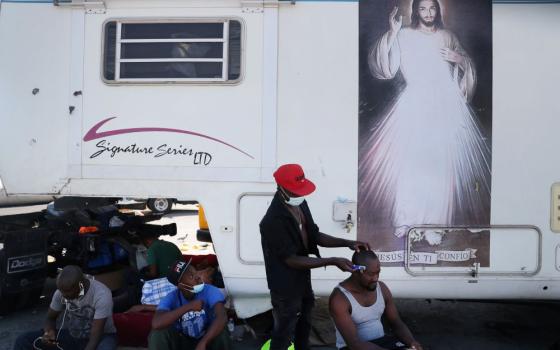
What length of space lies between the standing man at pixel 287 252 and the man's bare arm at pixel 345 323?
0.75 feet

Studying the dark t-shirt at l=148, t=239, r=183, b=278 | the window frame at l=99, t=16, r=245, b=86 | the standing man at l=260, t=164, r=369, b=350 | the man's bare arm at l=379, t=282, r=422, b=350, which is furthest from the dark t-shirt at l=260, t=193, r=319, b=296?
the dark t-shirt at l=148, t=239, r=183, b=278

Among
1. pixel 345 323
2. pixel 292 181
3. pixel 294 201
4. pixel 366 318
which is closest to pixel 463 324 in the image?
pixel 366 318

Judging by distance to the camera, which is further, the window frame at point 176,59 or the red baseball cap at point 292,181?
the window frame at point 176,59

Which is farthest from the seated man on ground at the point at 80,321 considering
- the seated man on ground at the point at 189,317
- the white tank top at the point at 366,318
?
the white tank top at the point at 366,318

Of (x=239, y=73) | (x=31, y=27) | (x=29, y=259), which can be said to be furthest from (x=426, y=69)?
(x=29, y=259)

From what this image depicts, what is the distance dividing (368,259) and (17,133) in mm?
2839

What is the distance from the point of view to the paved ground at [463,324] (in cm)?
431

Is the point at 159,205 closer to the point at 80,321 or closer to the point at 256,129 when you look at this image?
the point at 80,321

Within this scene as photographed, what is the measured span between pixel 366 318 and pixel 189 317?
3.93ft

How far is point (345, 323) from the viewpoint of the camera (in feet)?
9.52

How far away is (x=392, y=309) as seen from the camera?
308cm

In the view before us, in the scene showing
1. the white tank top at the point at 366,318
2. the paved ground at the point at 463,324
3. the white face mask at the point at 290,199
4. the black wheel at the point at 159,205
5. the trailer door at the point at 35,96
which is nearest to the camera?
the white tank top at the point at 366,318

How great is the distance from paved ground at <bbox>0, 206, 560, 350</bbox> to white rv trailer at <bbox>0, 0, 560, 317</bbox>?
0.78 meters

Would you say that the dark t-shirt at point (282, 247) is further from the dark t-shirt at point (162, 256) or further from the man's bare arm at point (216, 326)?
the dark t-shirt at point (162, 256)
